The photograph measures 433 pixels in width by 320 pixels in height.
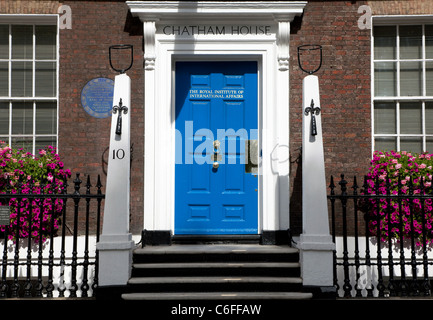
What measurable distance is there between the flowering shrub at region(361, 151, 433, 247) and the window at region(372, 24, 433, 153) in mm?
452

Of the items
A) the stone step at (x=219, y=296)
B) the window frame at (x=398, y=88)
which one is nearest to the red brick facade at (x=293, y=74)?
the window frame at (x=398, y=88)

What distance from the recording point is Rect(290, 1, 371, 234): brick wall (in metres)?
6.90

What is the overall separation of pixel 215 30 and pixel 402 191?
12.0ft

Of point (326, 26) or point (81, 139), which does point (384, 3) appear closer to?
point (326, 26)

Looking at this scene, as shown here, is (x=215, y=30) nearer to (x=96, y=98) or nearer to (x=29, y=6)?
(x=96, y=98)

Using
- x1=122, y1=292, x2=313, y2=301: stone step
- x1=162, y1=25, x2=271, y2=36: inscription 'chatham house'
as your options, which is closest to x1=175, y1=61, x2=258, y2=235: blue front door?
x1=162, y1=25, x2=271, y2=36: inscription 'chatham house'

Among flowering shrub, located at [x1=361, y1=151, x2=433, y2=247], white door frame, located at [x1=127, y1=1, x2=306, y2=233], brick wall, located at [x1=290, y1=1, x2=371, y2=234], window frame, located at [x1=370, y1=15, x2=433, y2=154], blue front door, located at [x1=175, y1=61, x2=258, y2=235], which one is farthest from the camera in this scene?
window frame, located at [x1=370, y1=15, x2=433, y2=154]

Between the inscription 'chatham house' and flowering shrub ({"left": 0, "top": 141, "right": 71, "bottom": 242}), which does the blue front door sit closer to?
the inscription 'chatham house'

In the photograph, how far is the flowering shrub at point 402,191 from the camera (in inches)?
251

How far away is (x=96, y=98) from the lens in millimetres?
6934

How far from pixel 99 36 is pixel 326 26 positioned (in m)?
3.56

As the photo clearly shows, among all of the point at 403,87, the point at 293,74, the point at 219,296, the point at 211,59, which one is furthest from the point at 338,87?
the point at 219,296

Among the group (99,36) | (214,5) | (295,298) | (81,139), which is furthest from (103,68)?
(295,298)

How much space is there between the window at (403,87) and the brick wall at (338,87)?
1.25 feet
